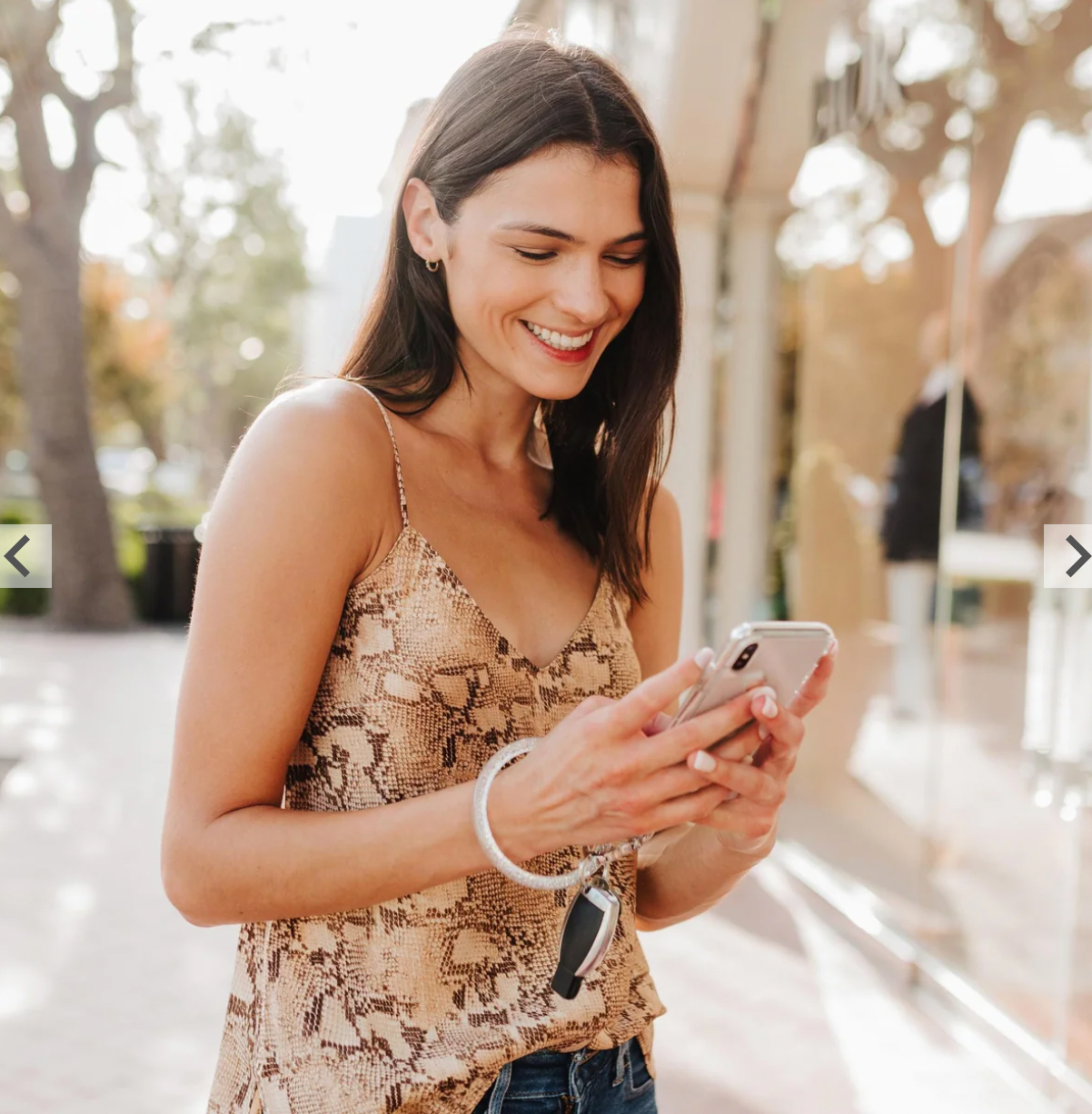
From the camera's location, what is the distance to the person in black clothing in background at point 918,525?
5258mm

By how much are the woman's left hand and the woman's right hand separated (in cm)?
2

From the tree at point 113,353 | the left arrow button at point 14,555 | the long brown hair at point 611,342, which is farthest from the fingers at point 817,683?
the tree at point 113,353

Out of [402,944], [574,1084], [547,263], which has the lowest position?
[574,1084]

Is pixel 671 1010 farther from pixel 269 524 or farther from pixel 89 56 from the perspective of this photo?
pixel 89 56

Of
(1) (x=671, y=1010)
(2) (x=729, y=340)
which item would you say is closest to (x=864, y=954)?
(1) (x=671, y=1010)

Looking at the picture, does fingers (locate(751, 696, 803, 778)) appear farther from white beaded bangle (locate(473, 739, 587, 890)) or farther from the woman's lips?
the woman's lips

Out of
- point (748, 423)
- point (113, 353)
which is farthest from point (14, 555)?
point (113, 353)

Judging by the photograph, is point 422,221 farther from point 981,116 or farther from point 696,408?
point 696,408

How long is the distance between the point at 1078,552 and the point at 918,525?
4.97 feet

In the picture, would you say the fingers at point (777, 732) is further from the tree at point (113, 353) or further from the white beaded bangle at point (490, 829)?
the tree at point (113, 353)

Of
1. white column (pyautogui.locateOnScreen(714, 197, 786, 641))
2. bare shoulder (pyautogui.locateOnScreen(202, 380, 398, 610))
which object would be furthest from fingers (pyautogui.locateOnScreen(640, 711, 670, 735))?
white column (pyautogui.locateOnScreen(714, 197, 786, 641))

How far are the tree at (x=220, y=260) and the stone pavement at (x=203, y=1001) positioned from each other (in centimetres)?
1106

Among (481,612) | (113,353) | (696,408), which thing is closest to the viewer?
(481,612)

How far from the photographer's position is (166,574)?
15.8 meters
